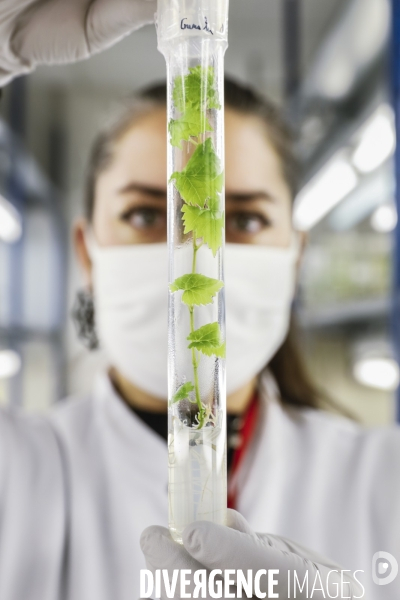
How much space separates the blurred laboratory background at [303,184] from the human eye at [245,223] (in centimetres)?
39

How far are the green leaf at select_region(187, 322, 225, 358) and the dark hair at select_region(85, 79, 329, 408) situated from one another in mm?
868

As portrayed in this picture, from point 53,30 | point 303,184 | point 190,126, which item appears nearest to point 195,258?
point 190,126

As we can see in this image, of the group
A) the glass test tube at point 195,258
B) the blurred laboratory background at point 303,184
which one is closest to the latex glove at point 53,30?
the glass test tube at point 195,258

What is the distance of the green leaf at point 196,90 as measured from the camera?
62cm

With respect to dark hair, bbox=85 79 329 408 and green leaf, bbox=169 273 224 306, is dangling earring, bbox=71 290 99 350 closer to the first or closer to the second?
dark hair, bbox=85 79 329 408

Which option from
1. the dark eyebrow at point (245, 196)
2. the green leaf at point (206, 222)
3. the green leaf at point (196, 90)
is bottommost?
the green leaf at point (206, 222)

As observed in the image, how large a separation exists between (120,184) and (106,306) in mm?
301

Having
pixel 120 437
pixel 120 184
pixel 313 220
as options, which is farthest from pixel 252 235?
pixel 120 437

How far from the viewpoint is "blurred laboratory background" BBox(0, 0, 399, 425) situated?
5.25 feet

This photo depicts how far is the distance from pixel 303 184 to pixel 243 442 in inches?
32.3

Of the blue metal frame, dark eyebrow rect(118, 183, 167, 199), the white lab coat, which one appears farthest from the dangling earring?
the blue metal frame

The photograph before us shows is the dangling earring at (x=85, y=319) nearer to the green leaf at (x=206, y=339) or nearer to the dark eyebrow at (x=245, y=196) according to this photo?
the dark eyebrow at (x=245, y=196)

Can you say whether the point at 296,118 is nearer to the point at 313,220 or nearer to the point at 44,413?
the point at 313,220

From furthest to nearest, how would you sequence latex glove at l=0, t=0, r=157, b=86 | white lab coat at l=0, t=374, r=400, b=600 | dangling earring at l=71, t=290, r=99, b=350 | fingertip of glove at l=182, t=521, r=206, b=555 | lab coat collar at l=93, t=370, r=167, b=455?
dangling earring at l=71, t=290, r=99, b=350
lab coat collar at l=93, t=370, r=167, b=455
white lab coat at l=0, t=374, r=400, b=600
latex glove at l=0, t=0, r=157, b=86
fingertip of glove at l=182, t=521, r=206, b=555
